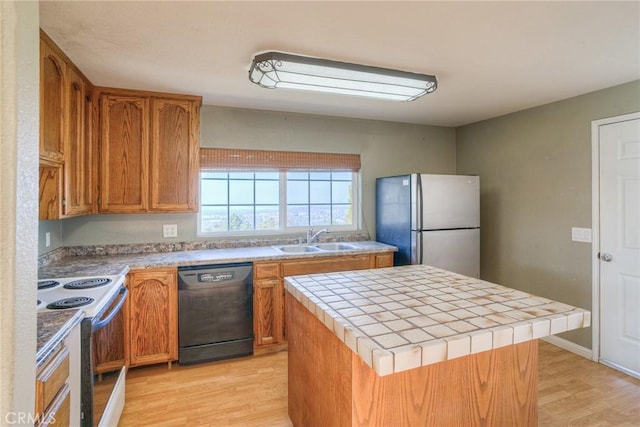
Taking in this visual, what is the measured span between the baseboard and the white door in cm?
10

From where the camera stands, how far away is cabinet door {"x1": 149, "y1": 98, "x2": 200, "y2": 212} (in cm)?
282

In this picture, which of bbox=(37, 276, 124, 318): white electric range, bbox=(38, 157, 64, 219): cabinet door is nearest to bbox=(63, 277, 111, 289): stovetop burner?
bbox=(37, 276, 124, 318): white electric range

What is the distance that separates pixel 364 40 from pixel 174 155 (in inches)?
74.4

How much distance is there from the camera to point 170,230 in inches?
124

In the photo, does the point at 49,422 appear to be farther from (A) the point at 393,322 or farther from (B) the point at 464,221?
(B) the point at 464,221

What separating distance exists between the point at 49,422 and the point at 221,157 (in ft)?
8.15

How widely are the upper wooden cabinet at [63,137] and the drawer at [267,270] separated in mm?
1388

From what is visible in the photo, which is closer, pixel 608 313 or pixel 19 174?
pixel 19 174

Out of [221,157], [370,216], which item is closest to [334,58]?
[221,157]

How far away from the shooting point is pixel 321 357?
4.90 ft

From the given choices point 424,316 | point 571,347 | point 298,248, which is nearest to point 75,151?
point 298,248

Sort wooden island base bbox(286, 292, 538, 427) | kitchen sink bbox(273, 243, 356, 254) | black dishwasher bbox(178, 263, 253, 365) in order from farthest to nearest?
kitchen sink bbox(273, 243, 356, 254)
black dishwasher bbox(178, 263, 253, 365)
wooden island base bbox(286, 292, 538, 427)

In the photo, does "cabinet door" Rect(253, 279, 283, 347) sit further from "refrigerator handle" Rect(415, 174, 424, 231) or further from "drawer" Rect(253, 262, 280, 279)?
"refrigerator handle" Rect(415, 174, 424, 231)

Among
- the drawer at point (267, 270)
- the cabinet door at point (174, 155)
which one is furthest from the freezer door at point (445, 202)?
the cabinet door at point (174, 155)
